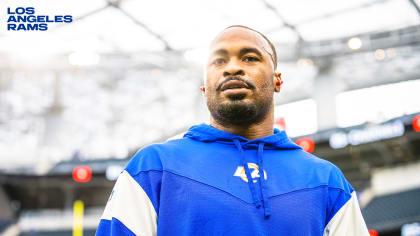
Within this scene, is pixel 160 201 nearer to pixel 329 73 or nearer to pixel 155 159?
pixel 155 159

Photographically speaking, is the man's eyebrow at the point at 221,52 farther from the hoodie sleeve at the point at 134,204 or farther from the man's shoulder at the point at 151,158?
the hoodie sleeve at the point at 134,204

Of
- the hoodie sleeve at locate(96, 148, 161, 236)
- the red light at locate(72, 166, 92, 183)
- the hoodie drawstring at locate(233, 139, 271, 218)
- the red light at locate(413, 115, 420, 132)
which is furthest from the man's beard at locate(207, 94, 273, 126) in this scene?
the red light at locate(72, 166, 92, 183)

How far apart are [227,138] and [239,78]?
0.27m

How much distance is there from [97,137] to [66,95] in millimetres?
7851

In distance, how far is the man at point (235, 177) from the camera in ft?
5.54

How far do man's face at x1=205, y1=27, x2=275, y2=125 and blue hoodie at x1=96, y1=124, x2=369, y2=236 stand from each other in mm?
118

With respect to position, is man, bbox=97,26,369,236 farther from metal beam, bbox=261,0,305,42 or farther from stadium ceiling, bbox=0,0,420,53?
metal beam, bbox=261,0,305,42

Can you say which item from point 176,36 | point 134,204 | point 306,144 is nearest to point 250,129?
point 134,204

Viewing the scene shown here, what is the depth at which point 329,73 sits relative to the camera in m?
19.2

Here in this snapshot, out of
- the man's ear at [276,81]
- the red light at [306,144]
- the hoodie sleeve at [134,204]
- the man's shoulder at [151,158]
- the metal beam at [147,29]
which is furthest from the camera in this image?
the metal beam at [147,29]

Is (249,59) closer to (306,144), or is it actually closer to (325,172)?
(325,172)

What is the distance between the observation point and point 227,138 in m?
2.00

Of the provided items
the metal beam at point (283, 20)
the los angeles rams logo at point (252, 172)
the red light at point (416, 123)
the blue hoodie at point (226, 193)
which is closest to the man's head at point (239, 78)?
the blue hoodie at point (226, 193)

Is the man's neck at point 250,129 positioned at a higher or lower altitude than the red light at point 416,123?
higher
